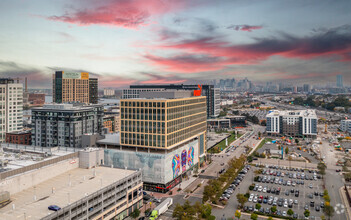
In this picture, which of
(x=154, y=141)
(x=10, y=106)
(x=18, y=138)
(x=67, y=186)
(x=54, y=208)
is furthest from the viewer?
(x=10, y=106)

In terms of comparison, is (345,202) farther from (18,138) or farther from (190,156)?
(18,138)

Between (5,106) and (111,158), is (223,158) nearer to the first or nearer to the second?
(111,158)

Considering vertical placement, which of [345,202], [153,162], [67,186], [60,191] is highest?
[153,162]

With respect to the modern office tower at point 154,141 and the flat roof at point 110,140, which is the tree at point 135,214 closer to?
the modern office tower at point 154,141

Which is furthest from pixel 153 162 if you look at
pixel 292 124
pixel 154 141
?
pixel 292 124

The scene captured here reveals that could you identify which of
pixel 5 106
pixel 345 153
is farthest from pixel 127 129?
pixel 345 153

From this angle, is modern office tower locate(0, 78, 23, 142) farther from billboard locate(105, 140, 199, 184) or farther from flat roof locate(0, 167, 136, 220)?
flat roof locate(0, 167, 136, 220)

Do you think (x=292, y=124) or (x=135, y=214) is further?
(x=292, y=124)
